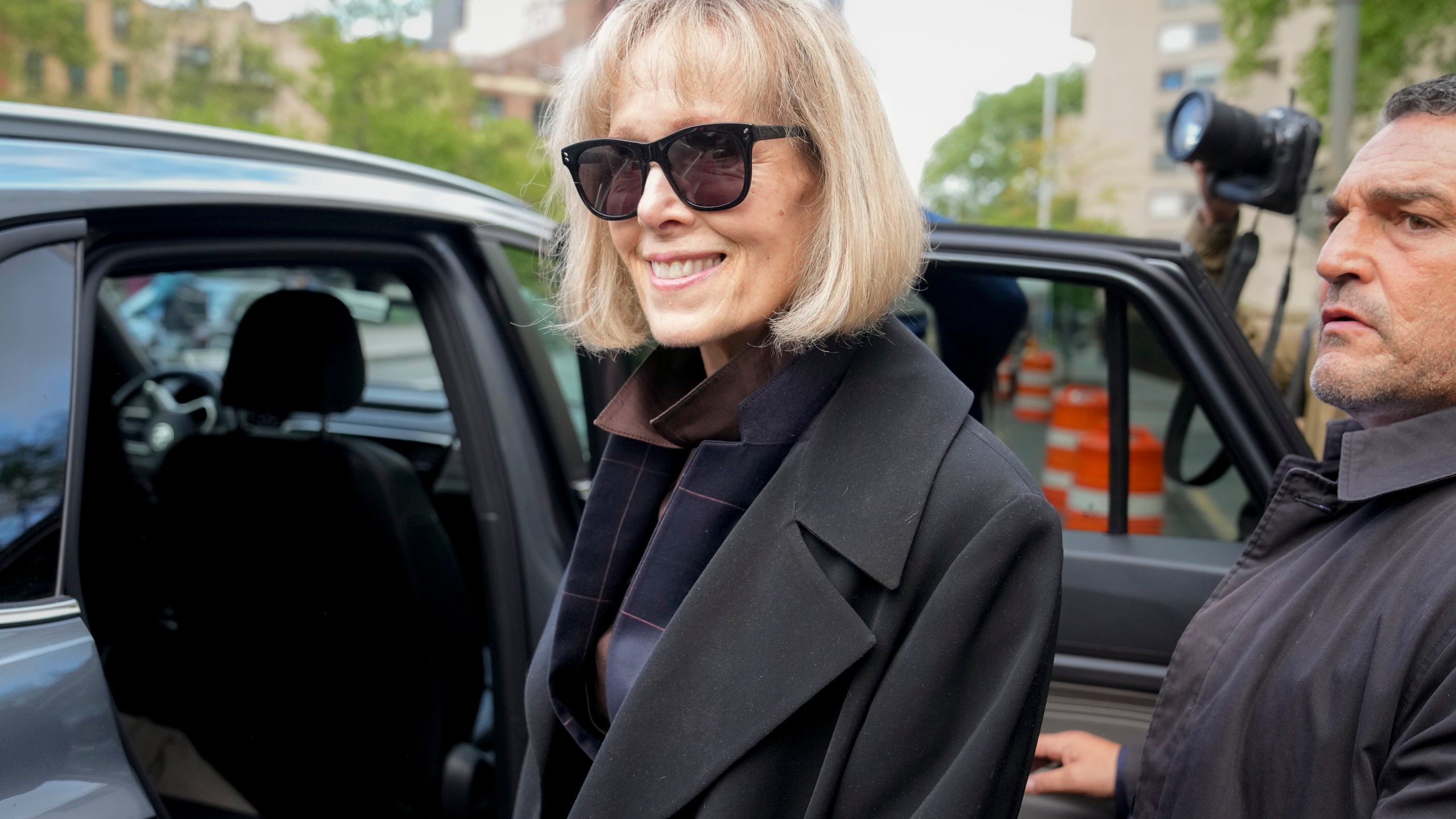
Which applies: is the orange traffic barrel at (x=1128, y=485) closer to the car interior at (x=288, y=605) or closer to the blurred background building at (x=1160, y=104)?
the blurred background building at (x=1160, y=104)

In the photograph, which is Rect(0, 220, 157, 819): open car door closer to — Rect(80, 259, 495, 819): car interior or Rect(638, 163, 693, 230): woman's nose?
Rect(638, 163, 693, 230): woman's nose

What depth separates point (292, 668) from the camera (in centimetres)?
255

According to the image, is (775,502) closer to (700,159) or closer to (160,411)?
(700,159)

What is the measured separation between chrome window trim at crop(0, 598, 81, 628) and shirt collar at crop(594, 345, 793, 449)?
72 centimetres

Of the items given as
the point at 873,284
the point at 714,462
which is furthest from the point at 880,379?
the point at 714,462

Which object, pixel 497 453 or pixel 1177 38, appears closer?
pixel 497 453

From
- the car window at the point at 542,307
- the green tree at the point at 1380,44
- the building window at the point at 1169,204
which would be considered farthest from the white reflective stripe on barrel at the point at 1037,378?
the building window at the point at 1169,204

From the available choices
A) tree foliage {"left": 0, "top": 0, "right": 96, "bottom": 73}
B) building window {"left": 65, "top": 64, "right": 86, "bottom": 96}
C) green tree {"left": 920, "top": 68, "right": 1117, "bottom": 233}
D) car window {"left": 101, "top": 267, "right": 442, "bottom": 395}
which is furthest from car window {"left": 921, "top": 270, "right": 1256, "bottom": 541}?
building window {"left": 65, "top": 64, "right": 86, "bottom": 96}

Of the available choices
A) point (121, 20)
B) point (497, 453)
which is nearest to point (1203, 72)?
point (121, 20)

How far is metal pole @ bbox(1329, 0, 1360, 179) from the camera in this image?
6547 mm

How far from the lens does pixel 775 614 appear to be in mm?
1290

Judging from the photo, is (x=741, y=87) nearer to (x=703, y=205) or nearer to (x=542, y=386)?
(x=703, y=205)

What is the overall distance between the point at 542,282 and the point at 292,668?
105 centimetres

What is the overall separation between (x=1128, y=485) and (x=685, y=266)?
132 cm
